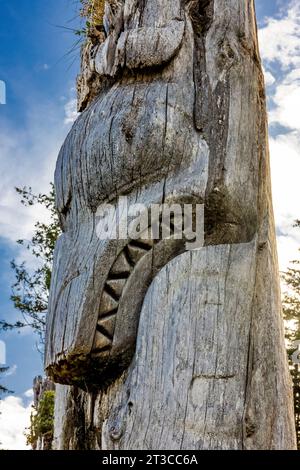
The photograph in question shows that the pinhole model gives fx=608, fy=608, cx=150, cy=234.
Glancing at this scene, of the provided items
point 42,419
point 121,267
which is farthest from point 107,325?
point 42,419

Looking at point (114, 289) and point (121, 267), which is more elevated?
point (121, 267)

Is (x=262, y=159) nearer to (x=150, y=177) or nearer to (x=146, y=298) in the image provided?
(x=150, y=177)

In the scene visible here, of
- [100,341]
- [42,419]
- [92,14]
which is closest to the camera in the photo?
[100,341]

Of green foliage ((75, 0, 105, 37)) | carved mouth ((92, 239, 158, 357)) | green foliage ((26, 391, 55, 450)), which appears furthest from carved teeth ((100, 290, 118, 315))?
green foliage ((26, 391, 55, 450))

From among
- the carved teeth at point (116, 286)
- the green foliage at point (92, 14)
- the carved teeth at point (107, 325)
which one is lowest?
the carved teeth at point (107, 325)

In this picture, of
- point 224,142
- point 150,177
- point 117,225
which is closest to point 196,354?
point 117,225

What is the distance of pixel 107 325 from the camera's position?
3.19 m

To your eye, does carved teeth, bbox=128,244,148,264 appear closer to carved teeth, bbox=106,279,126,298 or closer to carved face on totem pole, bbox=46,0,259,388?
carved face on totem pole, bbox=46,0,259,388

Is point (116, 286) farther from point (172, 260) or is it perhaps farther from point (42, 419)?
point (42, 419)

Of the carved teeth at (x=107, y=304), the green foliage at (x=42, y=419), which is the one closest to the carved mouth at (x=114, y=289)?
the carved teeth at (x=107, y=304)

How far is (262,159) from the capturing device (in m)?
3.78

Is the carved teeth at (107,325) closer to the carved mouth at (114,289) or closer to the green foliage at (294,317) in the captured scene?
the carved mouth at (114,289)

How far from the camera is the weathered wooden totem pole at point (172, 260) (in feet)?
9.70

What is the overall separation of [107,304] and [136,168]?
2.63 ft
